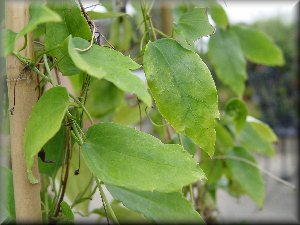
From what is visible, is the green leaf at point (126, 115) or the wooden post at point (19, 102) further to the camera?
the green leaf at point (126, 115)

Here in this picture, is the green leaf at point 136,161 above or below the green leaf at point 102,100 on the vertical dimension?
above

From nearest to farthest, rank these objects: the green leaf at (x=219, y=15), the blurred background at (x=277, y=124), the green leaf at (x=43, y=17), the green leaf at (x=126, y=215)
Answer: the green leaf at (x=43, y=17) → the green leaf at (x=126, y=215) → the green leaf at (x=219, y=15) → the blurred background at (x=277, y=124)

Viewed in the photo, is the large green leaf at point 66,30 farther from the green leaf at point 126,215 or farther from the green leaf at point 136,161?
the green leaf at point 126,215

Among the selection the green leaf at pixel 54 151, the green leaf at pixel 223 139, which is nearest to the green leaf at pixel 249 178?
the green leaf at pixel 223 139

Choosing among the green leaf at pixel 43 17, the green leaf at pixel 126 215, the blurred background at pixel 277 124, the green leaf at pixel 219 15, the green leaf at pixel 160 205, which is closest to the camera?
the green leaf at pixel 43 17

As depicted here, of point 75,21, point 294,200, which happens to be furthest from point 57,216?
point 294,200

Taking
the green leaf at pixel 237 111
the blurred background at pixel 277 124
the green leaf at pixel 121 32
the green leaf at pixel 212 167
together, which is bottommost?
the blurred background at pixel 277 124

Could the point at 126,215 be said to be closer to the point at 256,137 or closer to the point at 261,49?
the point at 256,137
